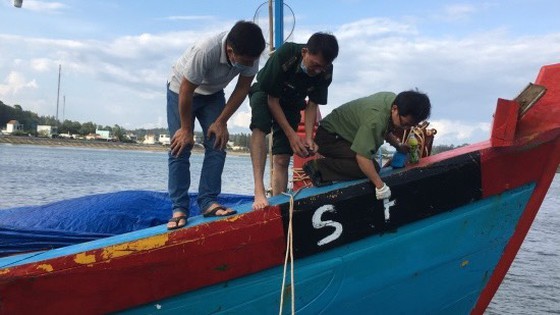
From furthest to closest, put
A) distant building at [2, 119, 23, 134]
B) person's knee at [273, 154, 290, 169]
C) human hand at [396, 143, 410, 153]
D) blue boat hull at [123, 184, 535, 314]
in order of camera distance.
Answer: distant building at [2, 119, 23, 134], person's knee at [273, 154, 290, 169], human hand at [396, 143, 410, 153], blue boat hull at [123, 184, 535, 314]

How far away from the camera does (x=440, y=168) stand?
3.58 meters

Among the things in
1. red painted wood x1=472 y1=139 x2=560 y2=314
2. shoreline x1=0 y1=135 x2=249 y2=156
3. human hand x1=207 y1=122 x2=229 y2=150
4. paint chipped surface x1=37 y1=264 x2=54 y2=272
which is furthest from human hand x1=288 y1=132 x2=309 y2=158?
shoreline x1=0 y1=135 x2=249 y2=156

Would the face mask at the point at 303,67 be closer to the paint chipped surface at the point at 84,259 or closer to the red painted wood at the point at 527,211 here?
the red painted wood at the point at 527,211

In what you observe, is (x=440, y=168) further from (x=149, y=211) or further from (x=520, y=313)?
(x=520, y=313)

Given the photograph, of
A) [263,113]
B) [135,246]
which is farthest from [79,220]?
[263,113]

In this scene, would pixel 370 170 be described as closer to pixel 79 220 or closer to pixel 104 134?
pixel 79 220

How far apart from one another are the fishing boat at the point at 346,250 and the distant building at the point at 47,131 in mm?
105516

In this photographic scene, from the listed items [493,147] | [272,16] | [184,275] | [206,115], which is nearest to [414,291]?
[493,147]

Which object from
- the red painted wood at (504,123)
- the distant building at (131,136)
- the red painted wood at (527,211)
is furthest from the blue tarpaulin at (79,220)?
the distant building at (131,136)

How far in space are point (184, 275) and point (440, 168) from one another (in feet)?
5.28

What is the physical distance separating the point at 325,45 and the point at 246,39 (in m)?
0.47

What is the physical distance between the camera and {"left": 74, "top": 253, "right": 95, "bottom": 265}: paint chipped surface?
10.0ft

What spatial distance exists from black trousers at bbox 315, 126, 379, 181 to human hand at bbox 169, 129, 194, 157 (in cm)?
83

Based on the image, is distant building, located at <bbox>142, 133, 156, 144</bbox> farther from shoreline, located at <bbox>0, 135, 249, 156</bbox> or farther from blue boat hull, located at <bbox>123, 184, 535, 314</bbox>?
blue boat hull, located at <bbox>123, 184, 535, 314</bbox>
